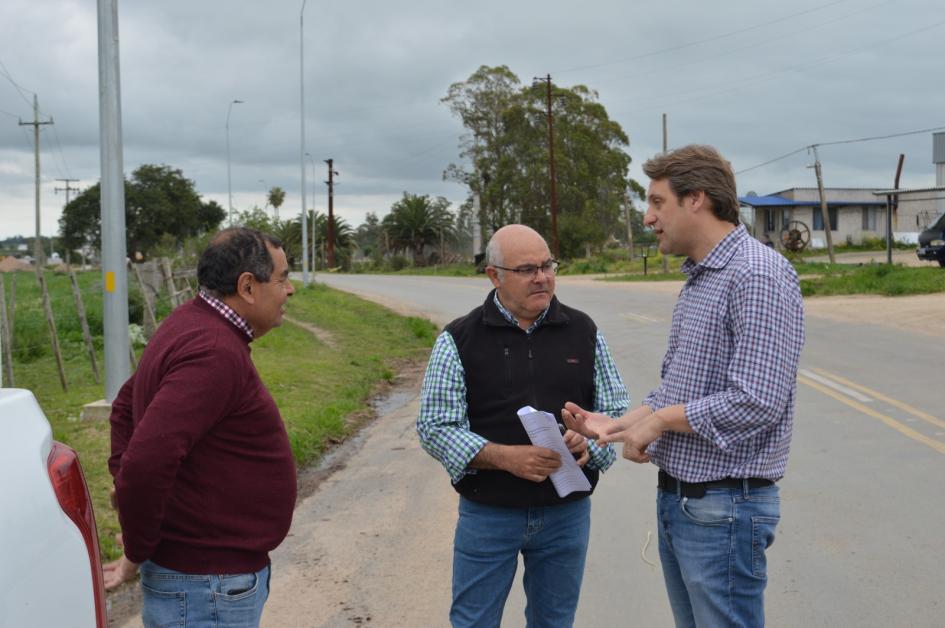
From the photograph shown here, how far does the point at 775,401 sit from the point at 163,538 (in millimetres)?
1804

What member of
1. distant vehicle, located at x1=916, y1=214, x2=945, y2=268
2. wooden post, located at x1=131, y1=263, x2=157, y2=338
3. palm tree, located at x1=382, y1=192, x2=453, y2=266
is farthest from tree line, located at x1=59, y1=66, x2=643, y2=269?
wooden post, located at x1=131, y1=263, x2=157, y2=338

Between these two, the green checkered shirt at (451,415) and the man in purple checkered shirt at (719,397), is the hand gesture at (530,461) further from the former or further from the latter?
the man in purple checkered shirt at (719,397)

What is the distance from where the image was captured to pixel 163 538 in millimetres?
2797

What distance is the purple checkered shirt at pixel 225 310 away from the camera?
2.88 meters

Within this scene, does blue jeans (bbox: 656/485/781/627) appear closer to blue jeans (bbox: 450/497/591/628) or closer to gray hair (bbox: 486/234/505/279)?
blue jeans (bbox: 450/497/591/628)

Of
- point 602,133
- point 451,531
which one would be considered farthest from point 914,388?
point 602,133

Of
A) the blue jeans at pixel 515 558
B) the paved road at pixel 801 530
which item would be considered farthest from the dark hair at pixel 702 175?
the paved road at pixel 801 530

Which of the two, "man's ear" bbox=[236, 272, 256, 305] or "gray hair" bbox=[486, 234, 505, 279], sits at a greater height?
"gray hair" bbox=[486, 234, 505, 279]

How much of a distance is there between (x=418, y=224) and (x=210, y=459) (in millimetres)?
83003

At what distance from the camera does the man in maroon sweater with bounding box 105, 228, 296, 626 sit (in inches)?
104

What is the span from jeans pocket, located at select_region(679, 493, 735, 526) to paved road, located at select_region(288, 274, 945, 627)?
1.96 metres

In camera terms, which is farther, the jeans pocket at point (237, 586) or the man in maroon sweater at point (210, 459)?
the jeans pocket at point (237, 586)

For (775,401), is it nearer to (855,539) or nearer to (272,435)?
(272,435)

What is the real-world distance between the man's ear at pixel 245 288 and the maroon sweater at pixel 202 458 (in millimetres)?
94
